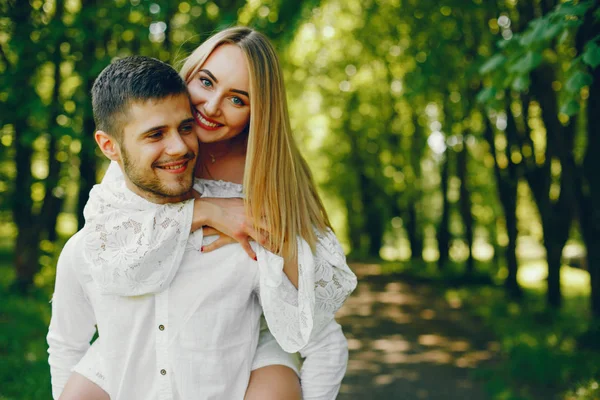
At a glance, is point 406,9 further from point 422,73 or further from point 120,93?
point 120,93

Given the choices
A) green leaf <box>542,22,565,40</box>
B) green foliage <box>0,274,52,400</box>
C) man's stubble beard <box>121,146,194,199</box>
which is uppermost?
green leaf <box>542,22,565,40</box>

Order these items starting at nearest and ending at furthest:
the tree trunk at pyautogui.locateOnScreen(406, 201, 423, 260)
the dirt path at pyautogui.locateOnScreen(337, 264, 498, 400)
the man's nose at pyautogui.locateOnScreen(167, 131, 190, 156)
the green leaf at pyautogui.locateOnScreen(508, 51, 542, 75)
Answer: the man's nose at pyautogui.locateOnScreen(167, 131, 190, 156) → the green leaf at pyautogui.locateOnScreen(508, 51, 542, 75) → the dirt path at pyautogui.locateOnScreen(337, 264, 498, 400) → the tree trunk at pyautogui.locateOnScreen(406, 201, 423, 260)

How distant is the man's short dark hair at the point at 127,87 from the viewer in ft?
7.57

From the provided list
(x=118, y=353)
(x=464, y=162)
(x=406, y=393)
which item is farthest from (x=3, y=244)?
(x=118, y=353)

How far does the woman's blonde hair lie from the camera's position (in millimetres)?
2459

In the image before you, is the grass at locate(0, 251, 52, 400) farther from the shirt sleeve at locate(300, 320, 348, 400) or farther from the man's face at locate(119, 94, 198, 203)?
the man's face at locate(119, 94, 198, 203)

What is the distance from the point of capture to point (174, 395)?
2.35m

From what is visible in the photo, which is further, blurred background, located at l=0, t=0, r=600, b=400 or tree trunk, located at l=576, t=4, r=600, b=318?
tree trunk, located at l=576, t=4, r=600, b=318

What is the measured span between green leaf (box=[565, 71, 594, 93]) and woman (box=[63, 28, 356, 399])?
2.00 meters

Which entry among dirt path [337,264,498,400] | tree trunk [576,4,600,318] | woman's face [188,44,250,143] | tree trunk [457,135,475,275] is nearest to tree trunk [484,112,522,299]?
dirt path [337,264,498,400]

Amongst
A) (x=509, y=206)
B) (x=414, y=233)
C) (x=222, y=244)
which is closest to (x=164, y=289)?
(x=222, y=244)

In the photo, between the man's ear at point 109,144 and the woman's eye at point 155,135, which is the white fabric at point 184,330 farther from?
the woman's eye at point 155,135

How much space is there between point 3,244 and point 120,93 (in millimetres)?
22366

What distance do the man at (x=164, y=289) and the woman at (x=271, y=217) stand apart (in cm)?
Answer: 8
